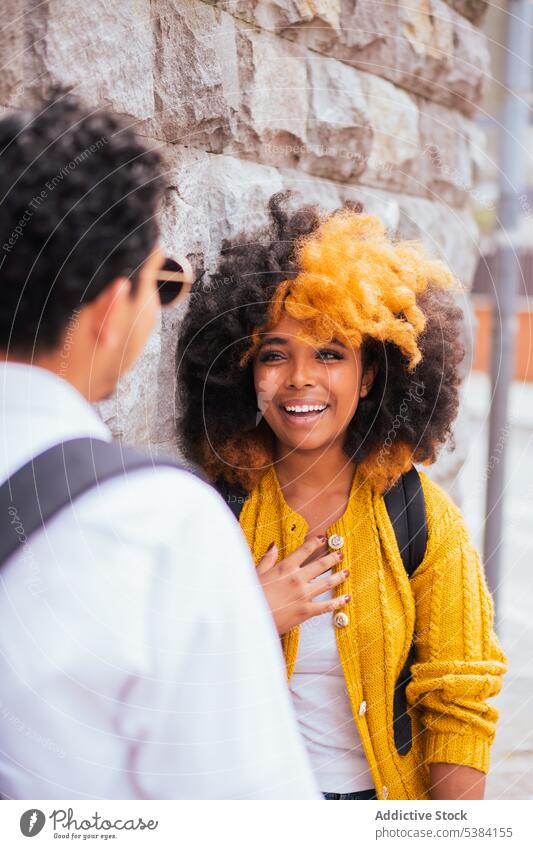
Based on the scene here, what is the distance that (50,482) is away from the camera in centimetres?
44

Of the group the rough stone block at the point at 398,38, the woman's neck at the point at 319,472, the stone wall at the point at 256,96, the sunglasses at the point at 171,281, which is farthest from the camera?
the rough stone block at the point at 398,38

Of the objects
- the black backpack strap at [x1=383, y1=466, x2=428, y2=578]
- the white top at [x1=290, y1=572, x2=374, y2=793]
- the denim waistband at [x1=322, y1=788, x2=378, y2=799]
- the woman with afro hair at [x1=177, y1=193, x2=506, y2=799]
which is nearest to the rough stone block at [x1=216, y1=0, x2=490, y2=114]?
the woman with afro hair at [x1=177, y1=193, x2=506, y2=799]

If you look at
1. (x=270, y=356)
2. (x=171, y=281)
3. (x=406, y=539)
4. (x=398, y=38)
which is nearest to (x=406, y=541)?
(x=406, y=539)

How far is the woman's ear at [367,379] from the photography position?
2.77 feet

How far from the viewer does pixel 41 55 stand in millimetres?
667

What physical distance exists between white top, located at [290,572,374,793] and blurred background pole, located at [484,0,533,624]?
0.64m

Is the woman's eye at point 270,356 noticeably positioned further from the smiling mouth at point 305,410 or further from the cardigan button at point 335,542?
the cardigan button at point 335,542

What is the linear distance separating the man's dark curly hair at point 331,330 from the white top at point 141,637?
0.34 metres

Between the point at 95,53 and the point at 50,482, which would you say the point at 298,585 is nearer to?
the point at 50,482

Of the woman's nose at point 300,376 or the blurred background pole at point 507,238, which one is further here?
the blurred background pole at point 507,238

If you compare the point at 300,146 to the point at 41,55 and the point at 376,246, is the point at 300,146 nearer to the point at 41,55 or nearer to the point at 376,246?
→ the point at 376,246

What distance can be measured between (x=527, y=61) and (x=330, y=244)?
2.71 feet

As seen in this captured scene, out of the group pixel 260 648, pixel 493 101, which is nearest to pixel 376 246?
pixel 260 648

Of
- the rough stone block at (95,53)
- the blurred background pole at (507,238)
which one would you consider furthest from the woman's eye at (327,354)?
the blurred background pole at (507,238)
